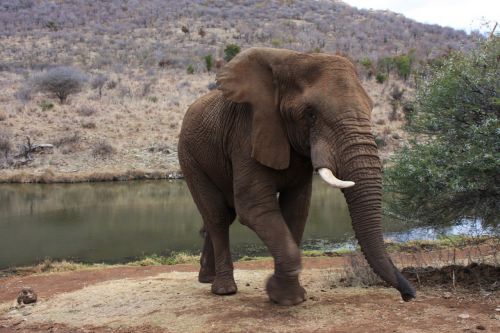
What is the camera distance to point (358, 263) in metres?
8.76

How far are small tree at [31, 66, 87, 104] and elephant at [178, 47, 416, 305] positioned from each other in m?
39.7

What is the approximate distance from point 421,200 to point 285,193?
276 centimetres

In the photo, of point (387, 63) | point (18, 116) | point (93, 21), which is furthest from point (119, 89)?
→ point (93, 21)

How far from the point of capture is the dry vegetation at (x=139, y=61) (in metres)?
35.1

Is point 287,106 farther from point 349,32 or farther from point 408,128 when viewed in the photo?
point 349,32

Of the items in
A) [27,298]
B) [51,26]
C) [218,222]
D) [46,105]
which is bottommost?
[46,105]

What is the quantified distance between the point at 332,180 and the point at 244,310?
234 centimetres

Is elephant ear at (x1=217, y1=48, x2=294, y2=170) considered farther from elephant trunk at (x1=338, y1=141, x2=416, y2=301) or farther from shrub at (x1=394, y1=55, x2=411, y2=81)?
shrub at (x1=394, y1=55, x2=411, y2=81)

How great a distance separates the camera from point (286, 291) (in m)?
6.80

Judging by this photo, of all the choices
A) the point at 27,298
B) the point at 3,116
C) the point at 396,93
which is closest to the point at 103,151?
the point at 3,116

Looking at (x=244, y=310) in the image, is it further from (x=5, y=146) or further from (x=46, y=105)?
(x=46, y=105)

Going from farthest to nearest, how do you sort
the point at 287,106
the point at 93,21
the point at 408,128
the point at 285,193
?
the point at 93,21, the point at 408,128, the point at 285,193, the point at 287,106

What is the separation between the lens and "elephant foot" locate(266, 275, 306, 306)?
6766 mm

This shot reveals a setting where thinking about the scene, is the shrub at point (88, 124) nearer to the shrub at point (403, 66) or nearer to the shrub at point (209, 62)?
the shrub at point (209, 62)
